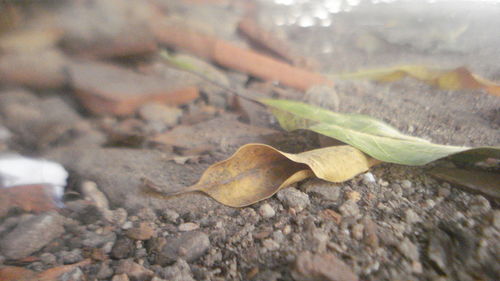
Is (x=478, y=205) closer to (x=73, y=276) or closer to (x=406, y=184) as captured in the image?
(x=406, y=184)

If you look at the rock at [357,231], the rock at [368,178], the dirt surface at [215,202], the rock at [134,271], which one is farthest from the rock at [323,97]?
the rock at [134,271]

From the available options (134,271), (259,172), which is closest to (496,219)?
(259,172)

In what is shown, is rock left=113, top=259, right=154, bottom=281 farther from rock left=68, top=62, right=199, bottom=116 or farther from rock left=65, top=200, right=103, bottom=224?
rock left=68, top=62, right=199, bottom=116

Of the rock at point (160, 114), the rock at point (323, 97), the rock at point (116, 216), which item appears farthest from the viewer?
the rock at point (323, 97)

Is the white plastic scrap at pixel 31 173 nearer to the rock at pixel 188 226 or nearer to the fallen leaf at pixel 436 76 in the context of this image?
the rock at pixel 188 226

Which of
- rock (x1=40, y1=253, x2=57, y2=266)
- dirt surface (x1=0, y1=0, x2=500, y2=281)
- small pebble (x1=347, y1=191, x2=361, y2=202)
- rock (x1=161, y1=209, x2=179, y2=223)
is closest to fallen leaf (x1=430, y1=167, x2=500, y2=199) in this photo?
dirt surface (x1=0, y1=0, x2=500, y2=281)
